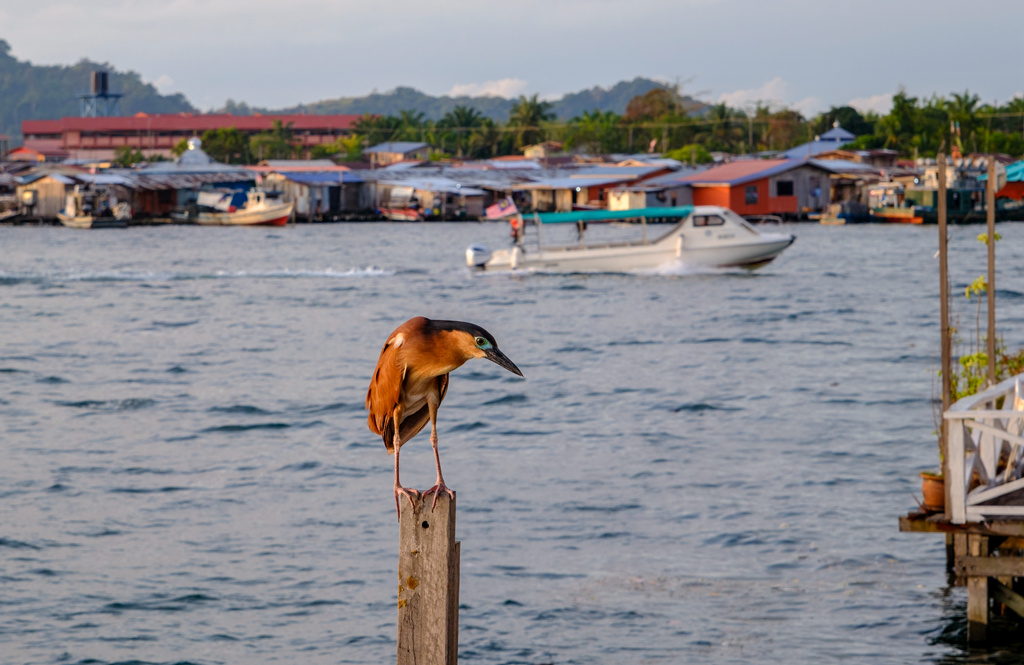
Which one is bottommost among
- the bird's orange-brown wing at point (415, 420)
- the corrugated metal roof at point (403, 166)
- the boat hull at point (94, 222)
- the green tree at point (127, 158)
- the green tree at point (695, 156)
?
Result: the bird's orange-brown wing at point (415, 420)

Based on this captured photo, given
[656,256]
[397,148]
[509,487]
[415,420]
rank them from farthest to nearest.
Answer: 1. [397,148]
2. [656,256]
3. [509,487]
4. [415,420]

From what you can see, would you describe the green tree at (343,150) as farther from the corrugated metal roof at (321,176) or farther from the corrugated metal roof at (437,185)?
the corrugated metal roof at (437,185)

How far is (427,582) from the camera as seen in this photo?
177 inches

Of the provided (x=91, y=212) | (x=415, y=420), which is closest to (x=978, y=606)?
(x=415, y=420)

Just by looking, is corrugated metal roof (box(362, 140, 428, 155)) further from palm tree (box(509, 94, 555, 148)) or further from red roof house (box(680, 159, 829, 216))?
red roof house (box(680, 159, 829, 216))

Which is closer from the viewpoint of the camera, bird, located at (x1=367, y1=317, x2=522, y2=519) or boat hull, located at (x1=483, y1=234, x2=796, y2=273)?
bird, located at (x1=367, y1=317, x2=522, y2=519)

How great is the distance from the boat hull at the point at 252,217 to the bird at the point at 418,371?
70575 mm

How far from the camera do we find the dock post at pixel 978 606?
A: 9.00 metres

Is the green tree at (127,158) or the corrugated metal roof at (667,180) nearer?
the corrugated metal roof at (667,180)

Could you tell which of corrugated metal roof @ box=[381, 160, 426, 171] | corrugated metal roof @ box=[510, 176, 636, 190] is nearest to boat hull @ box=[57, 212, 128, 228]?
corrugated metal roof @ box=[381, 160, 426, 171]

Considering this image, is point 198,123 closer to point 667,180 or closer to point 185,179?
point 185,179

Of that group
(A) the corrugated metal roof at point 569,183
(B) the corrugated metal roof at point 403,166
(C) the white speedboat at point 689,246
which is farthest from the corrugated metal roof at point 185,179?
(C) the white speedboat at point 689,246

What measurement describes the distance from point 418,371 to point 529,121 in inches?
4396

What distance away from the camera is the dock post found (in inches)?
355
